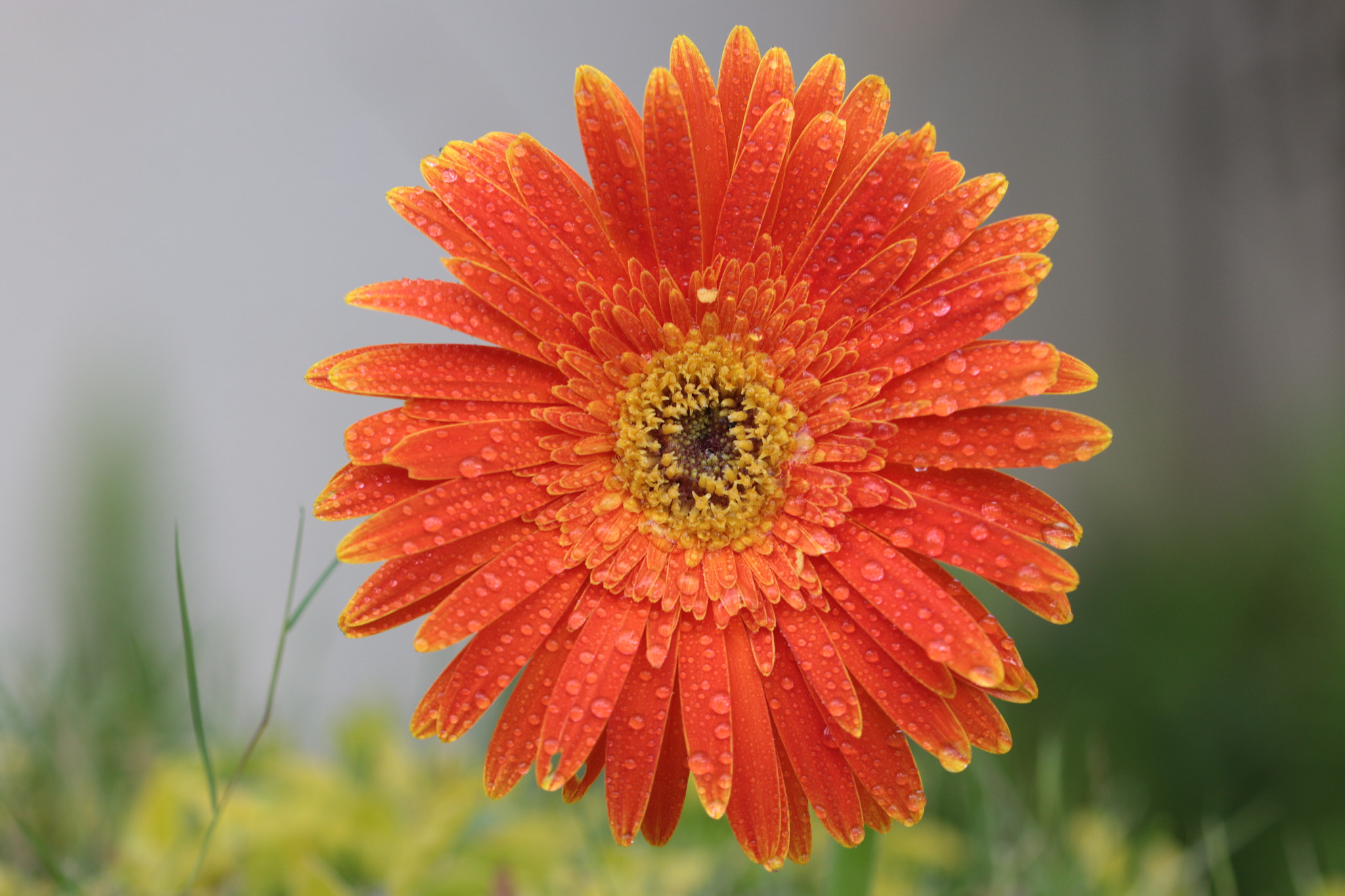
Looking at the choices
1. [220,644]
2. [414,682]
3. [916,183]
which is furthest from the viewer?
[414,682]

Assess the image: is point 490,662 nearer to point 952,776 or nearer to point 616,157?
point 616,157

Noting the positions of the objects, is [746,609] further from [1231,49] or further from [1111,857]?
[1231,49]

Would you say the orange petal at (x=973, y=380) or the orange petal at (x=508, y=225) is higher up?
the orange petal at (x=508, y=225)

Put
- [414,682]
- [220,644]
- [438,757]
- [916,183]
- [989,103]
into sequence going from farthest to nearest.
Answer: [989,103], [414,682], [220,644], [438,757], [916,183]

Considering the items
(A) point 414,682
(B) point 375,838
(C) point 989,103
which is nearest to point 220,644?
(B) point 375,838

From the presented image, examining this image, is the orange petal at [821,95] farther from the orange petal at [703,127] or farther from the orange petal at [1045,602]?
the orange petal at [1045,602]

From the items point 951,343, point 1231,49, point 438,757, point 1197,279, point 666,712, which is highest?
point 1231,49

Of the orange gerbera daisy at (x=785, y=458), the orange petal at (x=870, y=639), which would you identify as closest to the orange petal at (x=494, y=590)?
the orange gerbera daisy at (x=785, y=458)
